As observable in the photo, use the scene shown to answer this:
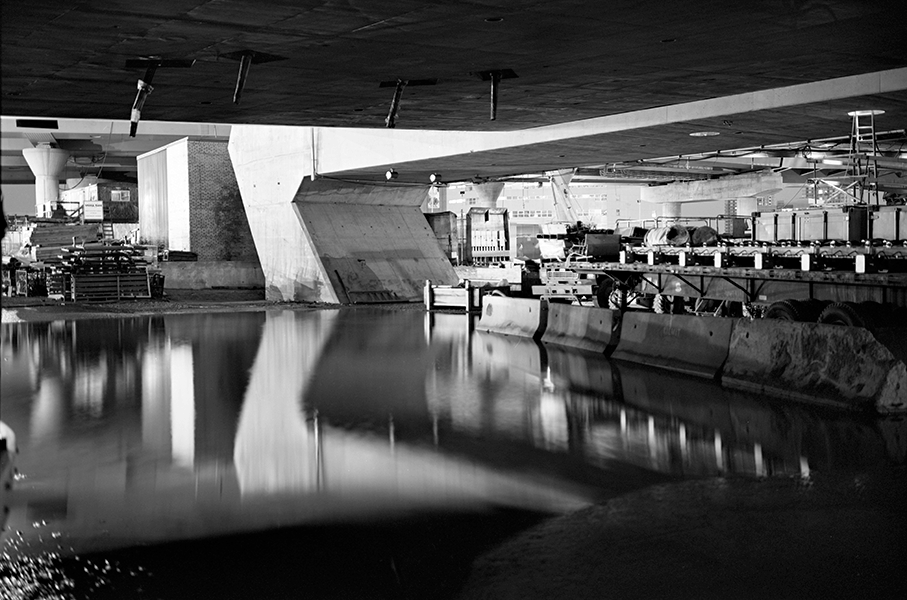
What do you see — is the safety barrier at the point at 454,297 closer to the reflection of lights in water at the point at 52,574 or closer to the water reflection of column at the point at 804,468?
the water reflection of column at the point at 804,468

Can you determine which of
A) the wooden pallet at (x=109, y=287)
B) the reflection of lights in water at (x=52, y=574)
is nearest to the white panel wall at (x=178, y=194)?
the wooden pallet at (x=109, y=287)

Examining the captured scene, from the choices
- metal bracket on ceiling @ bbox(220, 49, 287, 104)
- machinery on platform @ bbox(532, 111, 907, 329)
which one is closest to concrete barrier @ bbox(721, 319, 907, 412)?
machinery on platform @ bbox(532, 111, 907, 329)

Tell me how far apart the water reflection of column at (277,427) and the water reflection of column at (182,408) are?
51 cm

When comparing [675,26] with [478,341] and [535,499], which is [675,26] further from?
[478,341]

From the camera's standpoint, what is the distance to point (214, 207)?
42.8 metres

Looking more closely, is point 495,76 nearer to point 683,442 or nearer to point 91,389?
point 91,389

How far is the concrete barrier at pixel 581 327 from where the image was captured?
18594 mm

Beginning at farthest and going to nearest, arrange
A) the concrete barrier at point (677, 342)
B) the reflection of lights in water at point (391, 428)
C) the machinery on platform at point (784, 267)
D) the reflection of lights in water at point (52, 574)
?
1. the machinery on platform at point (784, 267)
2. the concrete barrier at point (677, 342)
3. the reflection of lights in water at point (391, 428)
4. the reflection of lights in water at point (52, 574)

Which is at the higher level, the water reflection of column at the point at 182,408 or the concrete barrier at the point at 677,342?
the concrete barrier at the point at 677,342

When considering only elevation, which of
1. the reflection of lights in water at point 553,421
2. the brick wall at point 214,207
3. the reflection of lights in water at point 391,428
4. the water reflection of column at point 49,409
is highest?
the brick wall at point 214,207

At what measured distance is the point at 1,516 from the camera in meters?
3.96

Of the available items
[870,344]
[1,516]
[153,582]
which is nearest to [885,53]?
[870,344]

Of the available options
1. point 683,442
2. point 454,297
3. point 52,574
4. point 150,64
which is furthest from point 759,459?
point 454,297

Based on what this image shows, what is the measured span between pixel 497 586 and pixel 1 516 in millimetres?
2901
